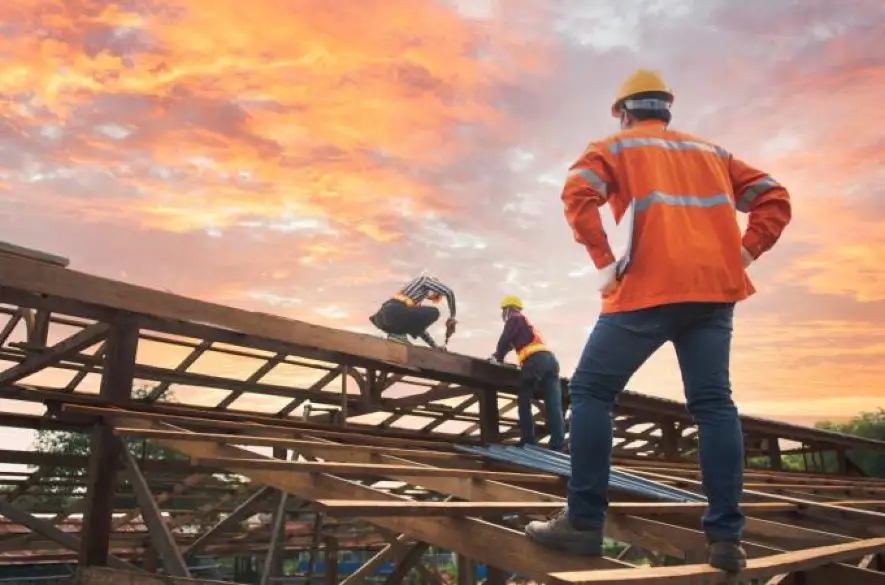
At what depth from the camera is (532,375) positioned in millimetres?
7934

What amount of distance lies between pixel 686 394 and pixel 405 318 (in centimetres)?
642

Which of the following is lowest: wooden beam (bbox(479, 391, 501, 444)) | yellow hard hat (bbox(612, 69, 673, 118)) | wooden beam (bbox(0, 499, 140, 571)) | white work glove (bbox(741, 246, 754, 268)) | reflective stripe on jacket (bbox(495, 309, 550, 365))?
wooden beam (bbox(0, 499, 140, 571))

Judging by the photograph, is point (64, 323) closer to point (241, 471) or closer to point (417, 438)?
point (417, 438)

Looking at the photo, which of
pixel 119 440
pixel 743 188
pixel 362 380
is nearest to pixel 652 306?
pixel 743 188

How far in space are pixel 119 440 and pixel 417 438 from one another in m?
3.03

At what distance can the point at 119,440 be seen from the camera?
17.6 feet

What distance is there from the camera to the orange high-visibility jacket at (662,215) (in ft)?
9.25

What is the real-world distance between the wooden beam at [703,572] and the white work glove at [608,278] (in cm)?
108

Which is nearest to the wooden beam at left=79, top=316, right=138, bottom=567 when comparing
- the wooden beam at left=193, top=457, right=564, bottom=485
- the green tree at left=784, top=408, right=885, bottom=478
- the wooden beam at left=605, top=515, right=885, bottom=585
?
the wooden beam at left=193, top=457, right=564, bottom=485

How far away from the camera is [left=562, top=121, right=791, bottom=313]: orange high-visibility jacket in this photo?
9.25 feet

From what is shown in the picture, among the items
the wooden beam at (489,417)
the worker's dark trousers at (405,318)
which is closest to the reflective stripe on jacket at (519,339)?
the wooden beam at (489,417)

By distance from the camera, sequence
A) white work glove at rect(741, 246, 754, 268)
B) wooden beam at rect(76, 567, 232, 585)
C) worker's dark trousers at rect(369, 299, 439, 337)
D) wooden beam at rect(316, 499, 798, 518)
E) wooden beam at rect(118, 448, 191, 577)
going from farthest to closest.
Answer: worker's dark trousers at rect(369, 299, 439, 337) < wooden beam at rect(118, 448, 191, 577) < wooden beam at rect(76, 567, 232, 585) < white work glove at rect(741, 246, 754, 268) < wooden beam at rect(316, 499, 798, 518)

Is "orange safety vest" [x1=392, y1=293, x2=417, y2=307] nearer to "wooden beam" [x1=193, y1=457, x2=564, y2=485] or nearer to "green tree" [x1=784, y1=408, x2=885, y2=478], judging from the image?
"wooden beam" [x1=193, y1=457, x2=564, y2=485]

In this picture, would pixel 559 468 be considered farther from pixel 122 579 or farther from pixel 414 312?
pixel 414 312
